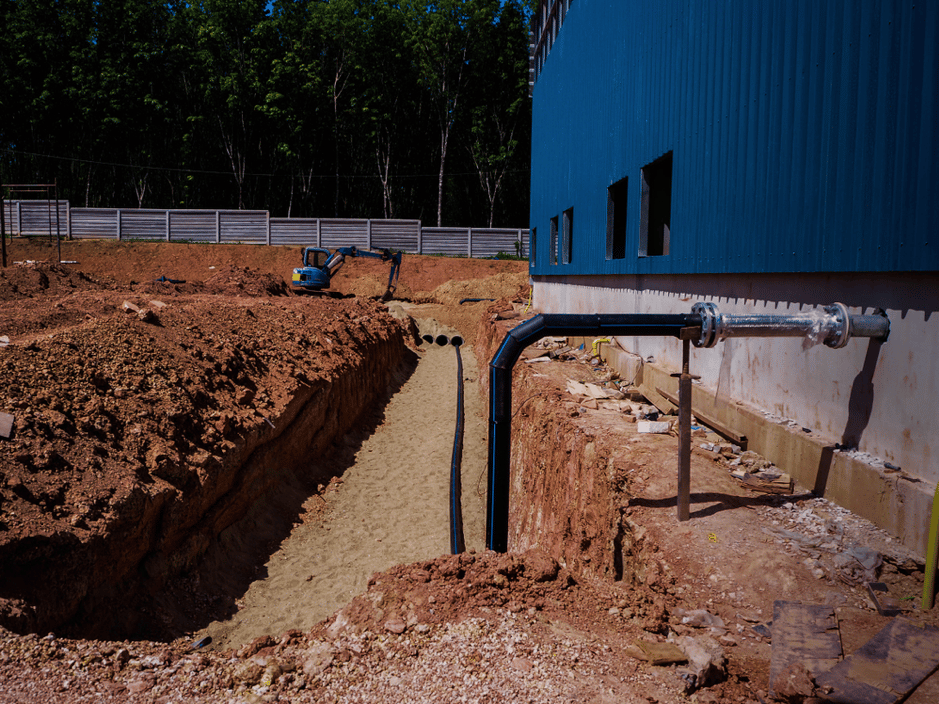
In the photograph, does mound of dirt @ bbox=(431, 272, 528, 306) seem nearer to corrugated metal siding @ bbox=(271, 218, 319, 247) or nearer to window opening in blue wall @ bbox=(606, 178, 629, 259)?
corrugated metal siding @ bbox=(271, 218, 319, 247)

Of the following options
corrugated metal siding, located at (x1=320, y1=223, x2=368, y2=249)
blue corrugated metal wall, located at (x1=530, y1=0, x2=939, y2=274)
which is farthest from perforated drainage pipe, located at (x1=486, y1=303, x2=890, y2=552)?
corrugated metal siding, located at (x1=320, y1=223, x2=368, y2=249)

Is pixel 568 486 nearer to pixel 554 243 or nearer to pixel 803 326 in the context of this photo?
pixel 803 326

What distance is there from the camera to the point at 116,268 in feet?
101

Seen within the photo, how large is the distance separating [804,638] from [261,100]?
144 ft

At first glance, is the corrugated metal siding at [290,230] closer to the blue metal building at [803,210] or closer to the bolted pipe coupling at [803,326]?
the blue metal building at [803,210]

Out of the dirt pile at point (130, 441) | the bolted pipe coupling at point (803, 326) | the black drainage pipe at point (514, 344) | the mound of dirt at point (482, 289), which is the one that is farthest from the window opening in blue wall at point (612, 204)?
the mound of dirt at point (482, 289)

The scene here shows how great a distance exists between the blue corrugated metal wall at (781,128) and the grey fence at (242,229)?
24.0 m

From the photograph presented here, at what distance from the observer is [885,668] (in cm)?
281

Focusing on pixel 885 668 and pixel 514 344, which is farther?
pixel 514 344

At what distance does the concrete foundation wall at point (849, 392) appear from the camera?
3.90 meters

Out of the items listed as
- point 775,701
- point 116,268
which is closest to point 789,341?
point 775,701

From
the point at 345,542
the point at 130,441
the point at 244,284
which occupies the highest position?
the point at 244,284

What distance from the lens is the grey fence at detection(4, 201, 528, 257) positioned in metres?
32.9

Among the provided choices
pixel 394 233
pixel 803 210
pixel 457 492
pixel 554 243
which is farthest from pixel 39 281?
pixel 394 233
